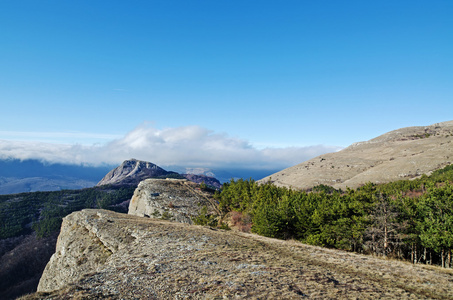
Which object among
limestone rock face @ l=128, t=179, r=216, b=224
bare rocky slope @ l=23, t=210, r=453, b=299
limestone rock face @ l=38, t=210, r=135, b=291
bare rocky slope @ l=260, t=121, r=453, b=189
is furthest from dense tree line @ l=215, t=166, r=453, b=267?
bare rocky slope @ l=260, t=121, r=453, b=189

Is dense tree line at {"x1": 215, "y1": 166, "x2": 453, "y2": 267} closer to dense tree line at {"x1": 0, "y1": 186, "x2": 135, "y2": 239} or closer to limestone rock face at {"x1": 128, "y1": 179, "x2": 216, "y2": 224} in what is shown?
limestone rock face at {"x1": 128, "y1": 179, "x2": 216, "y2": 224}

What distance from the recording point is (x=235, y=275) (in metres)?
14.9

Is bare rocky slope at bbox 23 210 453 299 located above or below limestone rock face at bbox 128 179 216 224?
above

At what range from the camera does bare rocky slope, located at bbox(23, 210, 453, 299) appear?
12578 mm

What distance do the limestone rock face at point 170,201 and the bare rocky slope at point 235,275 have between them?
142ft

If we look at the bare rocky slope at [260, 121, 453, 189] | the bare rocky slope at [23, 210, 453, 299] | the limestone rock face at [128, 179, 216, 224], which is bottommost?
the limestone rock face at [128, 179, 216, 224]

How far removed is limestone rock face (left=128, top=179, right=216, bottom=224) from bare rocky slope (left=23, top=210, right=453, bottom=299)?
43.4 m

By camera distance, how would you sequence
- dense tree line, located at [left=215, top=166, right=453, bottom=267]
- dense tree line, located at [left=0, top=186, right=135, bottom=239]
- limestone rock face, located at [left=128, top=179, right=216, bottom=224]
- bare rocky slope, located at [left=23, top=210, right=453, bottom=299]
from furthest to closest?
dense tree line, located at [left=0, top=186, right=135, bottom=239]
limestone rock face, located at [left=128, top=179, right=216, bottom=224]
dense tree line, located at [left=215, top=166, right=453, bottom=267]
bare rocky slope, located at [left=23, top=210, right=453, bottom=299]

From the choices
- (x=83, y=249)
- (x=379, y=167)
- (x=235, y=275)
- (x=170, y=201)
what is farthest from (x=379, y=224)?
(x=379, y=167)

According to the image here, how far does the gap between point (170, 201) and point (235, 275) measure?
65.4m

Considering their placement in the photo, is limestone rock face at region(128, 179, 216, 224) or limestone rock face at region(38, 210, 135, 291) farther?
limestone rock face at region(128, 179, 216, 224)

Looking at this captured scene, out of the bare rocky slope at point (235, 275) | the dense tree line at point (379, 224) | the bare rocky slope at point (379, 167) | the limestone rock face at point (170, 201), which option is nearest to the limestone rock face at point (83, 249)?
the bare rocky slope at point (235, 275)

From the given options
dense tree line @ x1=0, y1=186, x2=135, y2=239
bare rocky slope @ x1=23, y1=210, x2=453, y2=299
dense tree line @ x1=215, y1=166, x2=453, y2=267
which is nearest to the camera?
bare rocky slope @ x1=23, y1=210, x2=453, y2=299

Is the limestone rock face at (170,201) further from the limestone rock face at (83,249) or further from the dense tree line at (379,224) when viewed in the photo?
the limestone rock face at (83,249)
